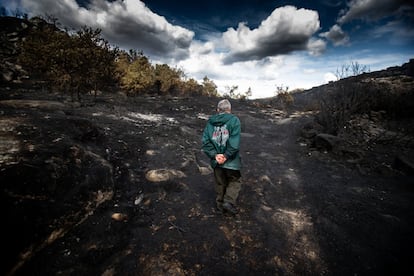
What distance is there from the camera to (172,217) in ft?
11.0

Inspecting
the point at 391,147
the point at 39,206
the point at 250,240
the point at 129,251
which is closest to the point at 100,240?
the point at 129,251

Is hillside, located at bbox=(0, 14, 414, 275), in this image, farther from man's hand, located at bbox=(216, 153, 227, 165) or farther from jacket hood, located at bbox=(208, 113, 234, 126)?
jacket hood, located at bbox=(208, 113, 234, 126)

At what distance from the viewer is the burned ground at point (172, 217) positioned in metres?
2.34

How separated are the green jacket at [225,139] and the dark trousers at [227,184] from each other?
16cm

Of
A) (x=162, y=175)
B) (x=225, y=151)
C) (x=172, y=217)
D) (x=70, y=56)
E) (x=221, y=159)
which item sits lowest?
(x=172, y=217)

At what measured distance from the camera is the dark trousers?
3.31 m

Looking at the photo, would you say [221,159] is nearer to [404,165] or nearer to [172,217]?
[172,217]

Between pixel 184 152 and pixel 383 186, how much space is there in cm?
546

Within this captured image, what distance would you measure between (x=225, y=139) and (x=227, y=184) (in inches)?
35.3

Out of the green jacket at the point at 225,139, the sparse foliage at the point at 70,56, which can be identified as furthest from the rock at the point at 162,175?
the sparse foliage at the point at 70,56

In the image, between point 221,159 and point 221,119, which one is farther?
point 221,119

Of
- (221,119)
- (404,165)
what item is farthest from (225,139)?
(404,165)

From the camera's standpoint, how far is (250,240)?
2.85 m

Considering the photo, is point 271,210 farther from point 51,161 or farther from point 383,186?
point 51,161
